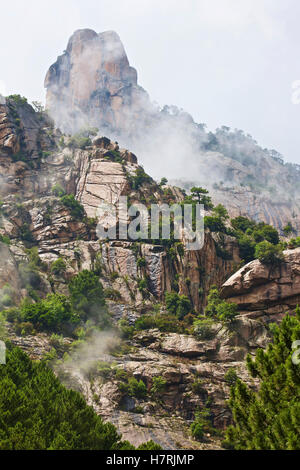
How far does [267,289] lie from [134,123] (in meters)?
102

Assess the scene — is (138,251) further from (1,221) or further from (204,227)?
(1,221)

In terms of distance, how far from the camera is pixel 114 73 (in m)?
142

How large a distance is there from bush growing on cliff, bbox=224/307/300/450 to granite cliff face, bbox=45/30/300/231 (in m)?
106

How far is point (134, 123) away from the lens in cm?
14350

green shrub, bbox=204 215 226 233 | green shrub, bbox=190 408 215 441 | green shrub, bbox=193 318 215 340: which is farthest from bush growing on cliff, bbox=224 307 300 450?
green shrub, bbox=204 215 226 233

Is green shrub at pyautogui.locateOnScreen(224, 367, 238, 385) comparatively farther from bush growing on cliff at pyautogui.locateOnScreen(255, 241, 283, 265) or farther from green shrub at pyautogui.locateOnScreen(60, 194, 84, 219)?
green shrub at pyautogui.locateOnScreen(60, 194, 84, 219)

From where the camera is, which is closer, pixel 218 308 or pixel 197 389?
pixel 197 389

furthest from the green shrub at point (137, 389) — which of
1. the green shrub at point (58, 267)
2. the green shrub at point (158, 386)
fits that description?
the green shrub at point (58, 267)

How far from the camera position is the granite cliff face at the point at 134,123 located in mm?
132750

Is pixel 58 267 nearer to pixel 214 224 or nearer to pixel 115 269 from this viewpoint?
pixel 115 269

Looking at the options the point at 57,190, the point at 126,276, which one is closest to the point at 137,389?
the point at 126,276
